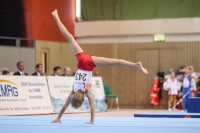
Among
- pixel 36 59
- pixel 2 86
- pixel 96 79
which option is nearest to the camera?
pixel 2 86

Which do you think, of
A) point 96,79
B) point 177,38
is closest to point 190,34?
point 177,38

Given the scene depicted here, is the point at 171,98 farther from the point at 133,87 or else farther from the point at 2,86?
the point at 2,86

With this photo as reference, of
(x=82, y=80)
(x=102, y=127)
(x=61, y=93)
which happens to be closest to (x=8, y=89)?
(x=61, y=93)

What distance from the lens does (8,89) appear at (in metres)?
12.8

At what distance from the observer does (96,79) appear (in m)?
16.3

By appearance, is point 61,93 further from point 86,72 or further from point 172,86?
point 86,72

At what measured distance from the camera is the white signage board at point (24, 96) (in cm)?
1267

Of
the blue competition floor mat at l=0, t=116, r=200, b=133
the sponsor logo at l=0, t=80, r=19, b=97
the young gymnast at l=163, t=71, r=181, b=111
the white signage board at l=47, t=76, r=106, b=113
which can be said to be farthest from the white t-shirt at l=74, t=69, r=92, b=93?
the young gymnast at l=163, t=71, r=181, b=111

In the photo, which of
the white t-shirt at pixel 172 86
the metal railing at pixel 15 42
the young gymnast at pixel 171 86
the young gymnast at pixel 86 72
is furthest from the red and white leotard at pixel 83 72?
the white t-shirt at pixel 172 86

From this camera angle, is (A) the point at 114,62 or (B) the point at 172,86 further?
(B) the point at 172,86

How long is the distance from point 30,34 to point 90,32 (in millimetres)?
3590

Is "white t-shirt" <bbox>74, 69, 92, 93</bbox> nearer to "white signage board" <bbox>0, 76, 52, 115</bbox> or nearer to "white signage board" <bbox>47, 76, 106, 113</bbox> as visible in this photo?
"white signage board" <bbox>0, 76, 52, 115</bbox>

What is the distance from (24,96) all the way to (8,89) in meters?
0.64

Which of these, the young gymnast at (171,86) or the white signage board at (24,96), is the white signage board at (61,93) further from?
the young gymnast at (171,86)
